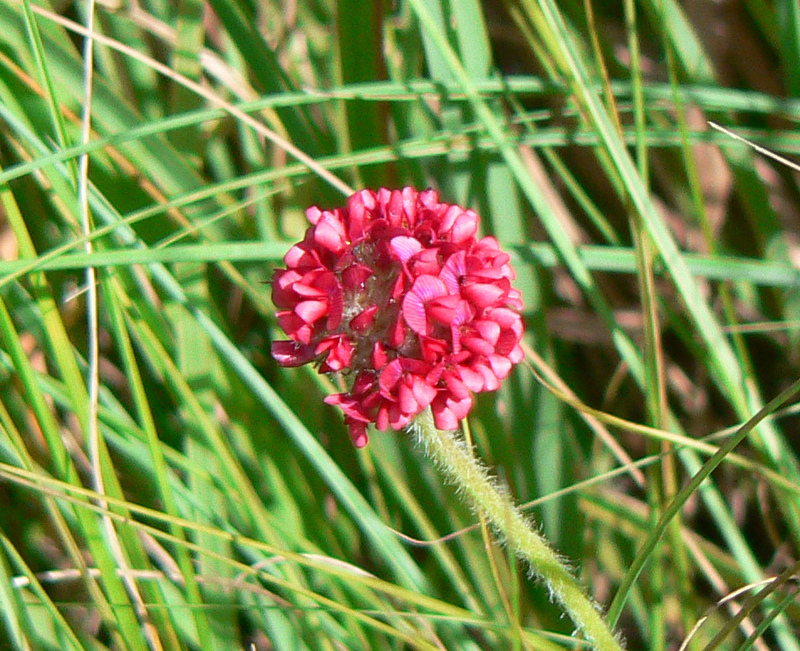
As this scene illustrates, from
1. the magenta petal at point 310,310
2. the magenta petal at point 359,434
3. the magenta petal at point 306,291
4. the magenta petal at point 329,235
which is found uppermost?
the magenta petal at point 329,235

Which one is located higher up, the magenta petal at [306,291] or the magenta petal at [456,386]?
the magenta petal at [306,291]

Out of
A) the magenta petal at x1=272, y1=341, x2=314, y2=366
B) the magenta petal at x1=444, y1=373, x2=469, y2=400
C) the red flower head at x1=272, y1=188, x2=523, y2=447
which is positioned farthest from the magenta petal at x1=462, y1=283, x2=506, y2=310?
the magenta petal at x1=272, y1=341, x2=314, y2=366

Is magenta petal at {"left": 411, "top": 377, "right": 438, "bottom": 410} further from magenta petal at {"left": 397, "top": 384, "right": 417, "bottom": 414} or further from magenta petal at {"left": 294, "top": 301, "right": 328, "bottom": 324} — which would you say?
magenta petal at {"left": 294, "top": 301, "right": 328, "bottom": 324}

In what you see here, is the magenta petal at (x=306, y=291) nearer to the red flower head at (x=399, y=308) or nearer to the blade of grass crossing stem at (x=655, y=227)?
the red flower head at (x=399, y=308)

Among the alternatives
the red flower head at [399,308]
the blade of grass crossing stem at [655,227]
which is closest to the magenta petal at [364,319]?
the red flower head at [399,308]

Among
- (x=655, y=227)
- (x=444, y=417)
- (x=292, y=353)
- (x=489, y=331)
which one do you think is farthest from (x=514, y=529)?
(x=655, y=227)

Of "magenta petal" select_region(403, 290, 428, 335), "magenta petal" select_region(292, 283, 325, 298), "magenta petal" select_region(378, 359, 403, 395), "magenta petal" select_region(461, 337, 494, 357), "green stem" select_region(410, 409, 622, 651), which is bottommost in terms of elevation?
"green stem" select_region(410, 409, 622, 651)

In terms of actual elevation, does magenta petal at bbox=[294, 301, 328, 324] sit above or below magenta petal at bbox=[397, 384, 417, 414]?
above
